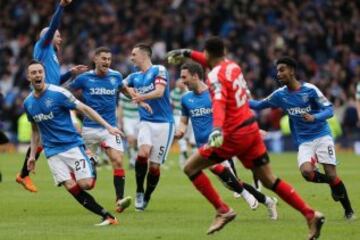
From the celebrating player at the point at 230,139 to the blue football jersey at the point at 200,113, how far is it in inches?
140

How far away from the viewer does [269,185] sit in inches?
477

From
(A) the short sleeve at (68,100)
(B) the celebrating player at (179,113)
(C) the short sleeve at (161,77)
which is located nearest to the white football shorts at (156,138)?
(C) the short sleeve at (161,77)

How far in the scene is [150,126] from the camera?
53.5 feet

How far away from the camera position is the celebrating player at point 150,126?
16.1 meters

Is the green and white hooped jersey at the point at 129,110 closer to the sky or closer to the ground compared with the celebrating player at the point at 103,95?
closer to the ground

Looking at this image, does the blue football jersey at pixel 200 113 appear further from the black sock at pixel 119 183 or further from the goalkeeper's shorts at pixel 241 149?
the goalkeeper's shorts at pixel 241 149

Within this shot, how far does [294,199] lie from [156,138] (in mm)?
4705

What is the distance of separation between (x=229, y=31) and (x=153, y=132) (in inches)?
887

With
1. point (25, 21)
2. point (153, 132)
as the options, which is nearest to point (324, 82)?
point (25, 21)

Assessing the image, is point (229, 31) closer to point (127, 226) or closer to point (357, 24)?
point (357, 24)

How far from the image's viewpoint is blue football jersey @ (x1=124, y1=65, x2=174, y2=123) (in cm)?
1616

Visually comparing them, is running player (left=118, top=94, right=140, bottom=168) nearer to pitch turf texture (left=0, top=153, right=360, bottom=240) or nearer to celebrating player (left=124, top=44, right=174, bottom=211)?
pitch turf texture (left=0, top=153, right=360, bottom=240)

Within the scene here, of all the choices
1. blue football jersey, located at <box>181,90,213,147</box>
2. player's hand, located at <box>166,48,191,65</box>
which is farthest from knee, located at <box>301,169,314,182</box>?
player's hand, located at <box>166,48,191,65</box>

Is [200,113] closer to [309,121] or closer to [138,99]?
[138,99]
